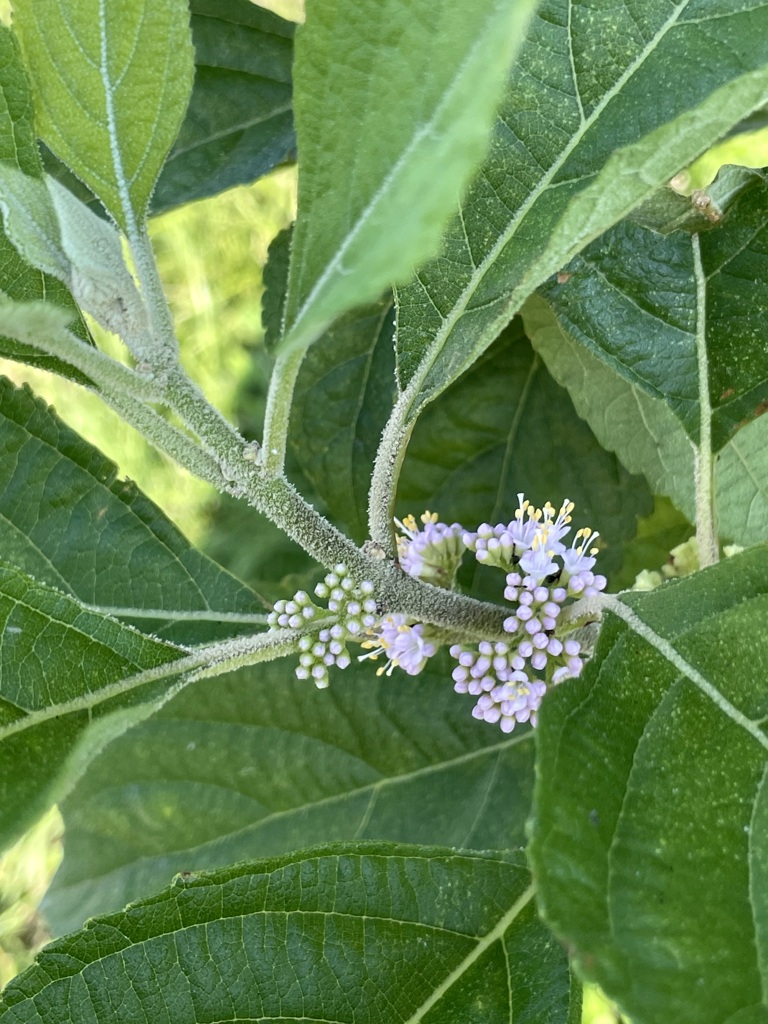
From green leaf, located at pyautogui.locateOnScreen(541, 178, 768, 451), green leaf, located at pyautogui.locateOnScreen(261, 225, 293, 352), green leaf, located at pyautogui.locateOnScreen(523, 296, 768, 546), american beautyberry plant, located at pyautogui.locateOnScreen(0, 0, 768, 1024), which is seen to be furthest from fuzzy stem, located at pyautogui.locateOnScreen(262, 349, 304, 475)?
green leaf, located at pyautogui.locateOnScreen(261, 225, 293, 352)

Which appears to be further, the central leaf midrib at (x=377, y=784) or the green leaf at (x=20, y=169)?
the central leaf midrib at (x=377, y=784)

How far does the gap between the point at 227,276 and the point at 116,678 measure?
11.2 feet

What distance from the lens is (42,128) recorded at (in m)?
0.93

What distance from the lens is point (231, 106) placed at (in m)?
1.59

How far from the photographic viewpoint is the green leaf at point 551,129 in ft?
2.97

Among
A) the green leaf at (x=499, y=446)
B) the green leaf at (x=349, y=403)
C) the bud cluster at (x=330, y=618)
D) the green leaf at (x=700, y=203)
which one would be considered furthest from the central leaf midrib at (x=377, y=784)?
the green leaf at (x=700, y=203)

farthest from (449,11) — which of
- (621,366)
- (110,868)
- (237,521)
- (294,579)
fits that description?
(237,521)

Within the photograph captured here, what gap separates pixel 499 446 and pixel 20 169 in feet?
3.25

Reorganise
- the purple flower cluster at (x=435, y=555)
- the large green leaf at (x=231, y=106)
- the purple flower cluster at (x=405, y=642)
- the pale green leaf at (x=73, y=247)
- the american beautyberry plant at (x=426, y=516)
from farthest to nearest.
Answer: the large green leaf at (x=231, y=106)
the purple flower cluster at (x=435, y=555)
the purple flower cluster at (x=405, y=642)
the pale green leaf at (x=73, y=247)
the american beautyberry plant at (x=426, y=516)

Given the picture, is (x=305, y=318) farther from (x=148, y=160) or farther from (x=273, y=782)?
(x=273, y=782)

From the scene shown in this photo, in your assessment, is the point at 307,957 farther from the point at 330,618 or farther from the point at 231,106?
the point at 231,106

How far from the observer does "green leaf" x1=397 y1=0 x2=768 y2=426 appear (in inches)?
35.6

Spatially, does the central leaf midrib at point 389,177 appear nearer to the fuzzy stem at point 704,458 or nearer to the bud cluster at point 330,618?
the bud cluster at point 330,618

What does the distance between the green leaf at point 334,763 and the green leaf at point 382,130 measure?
3.28ft
